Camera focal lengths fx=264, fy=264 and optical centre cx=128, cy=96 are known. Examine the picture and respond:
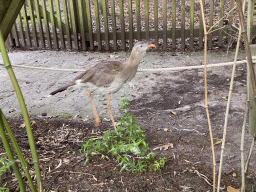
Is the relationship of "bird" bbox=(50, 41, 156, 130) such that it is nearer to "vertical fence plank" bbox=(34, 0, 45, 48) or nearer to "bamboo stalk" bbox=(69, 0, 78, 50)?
"bamboo stalk" bbox=(69, 0, 78, 50)

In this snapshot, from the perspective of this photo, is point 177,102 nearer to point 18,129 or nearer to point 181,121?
point 181,121

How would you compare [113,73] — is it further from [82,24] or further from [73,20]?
[73,20]

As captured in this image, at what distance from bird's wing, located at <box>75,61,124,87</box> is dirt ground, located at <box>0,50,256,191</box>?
71 cm

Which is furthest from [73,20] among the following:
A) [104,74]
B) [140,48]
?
[140,48]

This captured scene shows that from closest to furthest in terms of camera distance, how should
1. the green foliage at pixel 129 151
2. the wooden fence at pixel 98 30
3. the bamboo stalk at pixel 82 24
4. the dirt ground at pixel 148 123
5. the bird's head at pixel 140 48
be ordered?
1. the dirt ground at pixel 148 123
2. the green foliage at pixel 129 151
3. the bird's head at pixel 140 48
4. the wooden fence at pixel 98 30
5. the bamboo stalk at pixel 82 24

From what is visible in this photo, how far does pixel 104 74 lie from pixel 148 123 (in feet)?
3.28

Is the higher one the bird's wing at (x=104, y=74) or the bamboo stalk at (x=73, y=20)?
the bamboo stalk at (x=73, y=20)

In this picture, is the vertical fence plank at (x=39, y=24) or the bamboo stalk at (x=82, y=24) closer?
the bamboo stalk at (x=82, y=24)

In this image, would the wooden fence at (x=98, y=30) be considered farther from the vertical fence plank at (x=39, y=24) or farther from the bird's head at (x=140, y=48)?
the bird's head at (x=140, y=48)

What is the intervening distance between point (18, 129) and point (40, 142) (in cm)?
53

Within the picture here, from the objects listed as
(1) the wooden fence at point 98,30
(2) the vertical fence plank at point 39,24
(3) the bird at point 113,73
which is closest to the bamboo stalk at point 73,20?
(1) the wooden fence at point 98,30

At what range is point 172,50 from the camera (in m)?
6.64

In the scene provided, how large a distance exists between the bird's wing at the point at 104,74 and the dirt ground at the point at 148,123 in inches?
28.1

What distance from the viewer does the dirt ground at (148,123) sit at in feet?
8.18
